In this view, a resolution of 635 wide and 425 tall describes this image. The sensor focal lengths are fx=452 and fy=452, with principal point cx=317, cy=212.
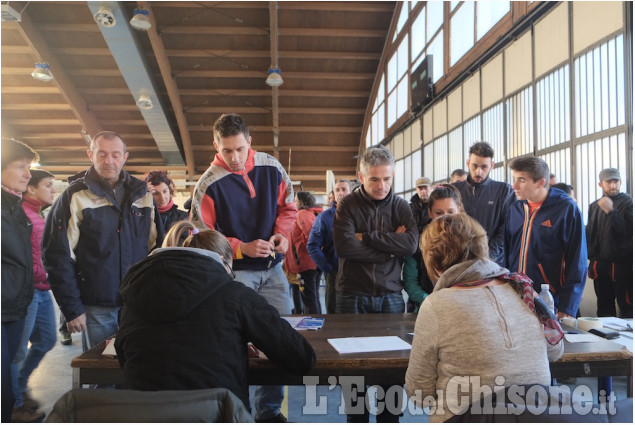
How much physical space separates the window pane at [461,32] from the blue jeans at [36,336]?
634 centimetres

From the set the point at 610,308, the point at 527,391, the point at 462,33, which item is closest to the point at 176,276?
the point at 527,391

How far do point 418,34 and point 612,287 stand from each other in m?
6.83

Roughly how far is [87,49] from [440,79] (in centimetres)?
819

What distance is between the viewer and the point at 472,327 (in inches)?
48.4

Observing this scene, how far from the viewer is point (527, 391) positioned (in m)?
1.06

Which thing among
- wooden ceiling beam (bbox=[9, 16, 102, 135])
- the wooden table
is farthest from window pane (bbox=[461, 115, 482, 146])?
wooden ceiling beam (bbox=[9, 16, 102, 135])

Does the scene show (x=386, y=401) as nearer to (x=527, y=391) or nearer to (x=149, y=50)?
(x=527, y=391)

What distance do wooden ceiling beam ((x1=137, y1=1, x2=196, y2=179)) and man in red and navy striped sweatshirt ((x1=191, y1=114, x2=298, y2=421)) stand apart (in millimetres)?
8105

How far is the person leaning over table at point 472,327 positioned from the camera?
123cm

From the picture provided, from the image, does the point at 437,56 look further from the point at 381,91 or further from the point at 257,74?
the point at 257,74

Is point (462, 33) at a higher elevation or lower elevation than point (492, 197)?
higher

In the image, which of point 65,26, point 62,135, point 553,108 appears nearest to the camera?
point 553,108

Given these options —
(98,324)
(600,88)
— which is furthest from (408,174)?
(98,324)

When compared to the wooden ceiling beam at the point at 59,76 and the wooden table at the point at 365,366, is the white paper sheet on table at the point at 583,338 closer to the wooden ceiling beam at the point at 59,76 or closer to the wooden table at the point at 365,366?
the wooden table at the point at 365,366
